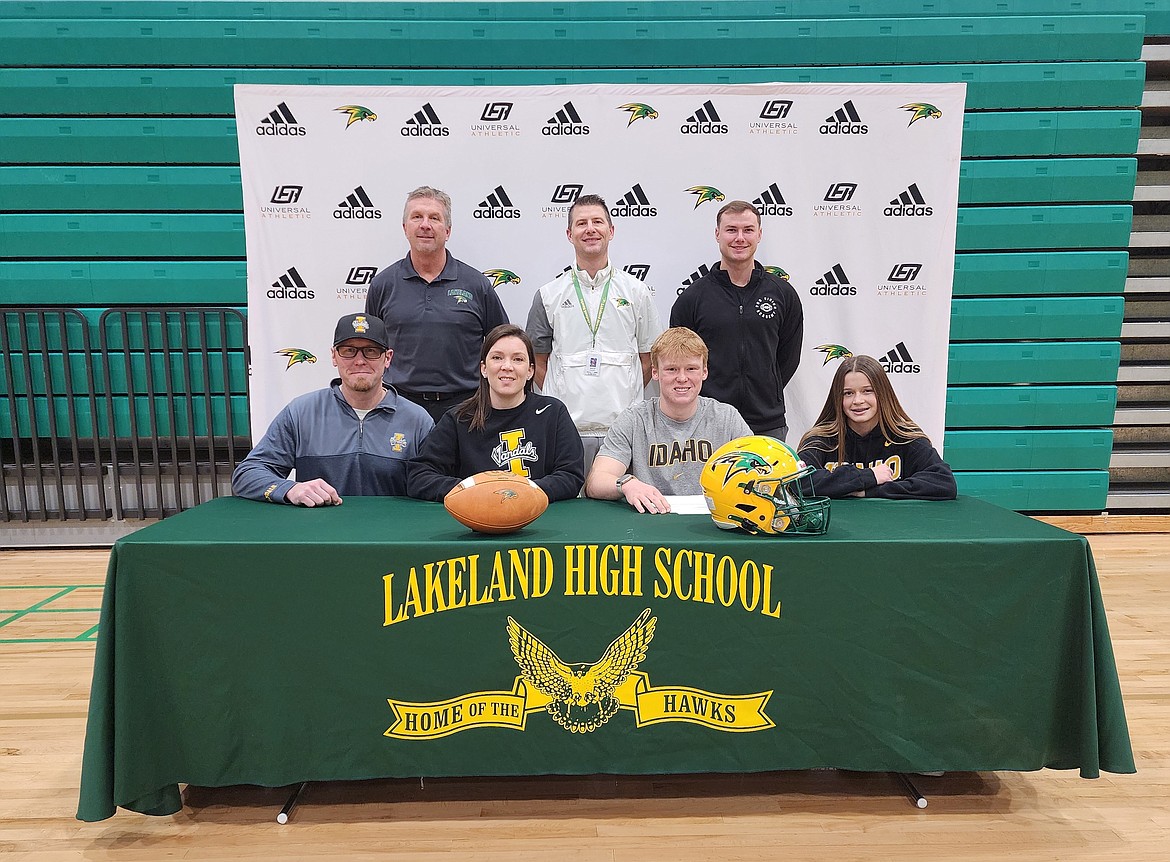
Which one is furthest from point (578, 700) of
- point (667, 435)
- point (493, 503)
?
point (667, 435)

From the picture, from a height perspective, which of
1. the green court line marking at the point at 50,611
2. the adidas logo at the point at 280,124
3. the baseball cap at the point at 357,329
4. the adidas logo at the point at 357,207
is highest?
the adidas logo at the point at 280,124

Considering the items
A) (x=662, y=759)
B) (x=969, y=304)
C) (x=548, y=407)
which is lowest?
(x=662, y=759)

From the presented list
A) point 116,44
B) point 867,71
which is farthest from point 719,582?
point 116,44

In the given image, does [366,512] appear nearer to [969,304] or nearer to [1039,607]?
[1039,607]

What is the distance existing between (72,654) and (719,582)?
3.28 meters

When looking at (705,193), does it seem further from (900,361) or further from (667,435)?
(667,435)

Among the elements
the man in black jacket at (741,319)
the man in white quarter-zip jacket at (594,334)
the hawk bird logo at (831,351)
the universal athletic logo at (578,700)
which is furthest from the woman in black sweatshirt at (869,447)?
the hawk bird logo at (831,351)

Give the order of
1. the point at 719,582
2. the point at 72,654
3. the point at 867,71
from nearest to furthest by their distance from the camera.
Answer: the point at 719,582 < the point at 72,654 < the point at 867,71

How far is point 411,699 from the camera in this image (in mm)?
2350

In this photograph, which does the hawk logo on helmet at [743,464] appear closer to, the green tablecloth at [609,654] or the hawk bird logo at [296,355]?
the green tablecloth at [609,654]

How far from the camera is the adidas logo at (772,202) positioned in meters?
5.11

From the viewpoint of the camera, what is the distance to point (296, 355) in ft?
16.8

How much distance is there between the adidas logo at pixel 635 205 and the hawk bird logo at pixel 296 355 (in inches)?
85.3

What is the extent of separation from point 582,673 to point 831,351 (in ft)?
11.5
